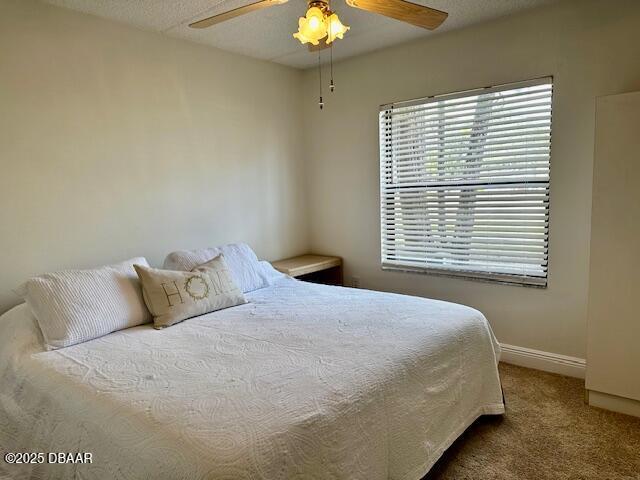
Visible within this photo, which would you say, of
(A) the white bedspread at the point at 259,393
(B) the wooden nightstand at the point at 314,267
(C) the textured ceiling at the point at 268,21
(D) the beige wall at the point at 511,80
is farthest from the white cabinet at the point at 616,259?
(B) the wooden nightstand at the point at 314,267

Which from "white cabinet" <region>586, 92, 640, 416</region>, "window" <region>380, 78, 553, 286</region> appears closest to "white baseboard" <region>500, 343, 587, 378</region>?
"white cabinet" <region>586, 92, 640, 416</region>

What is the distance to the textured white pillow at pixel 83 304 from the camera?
2.08 metres

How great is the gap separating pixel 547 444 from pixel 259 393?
5.25 feet

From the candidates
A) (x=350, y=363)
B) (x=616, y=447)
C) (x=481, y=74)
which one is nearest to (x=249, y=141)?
(x=481, y=74)

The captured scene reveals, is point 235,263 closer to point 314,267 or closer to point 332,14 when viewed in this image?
point 314,267

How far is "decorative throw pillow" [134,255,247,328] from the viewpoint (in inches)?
93.4

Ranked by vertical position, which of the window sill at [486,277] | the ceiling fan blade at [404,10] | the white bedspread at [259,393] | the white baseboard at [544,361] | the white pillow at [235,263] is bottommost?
the white baseboard at [544,361]

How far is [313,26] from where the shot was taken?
1.96 metres

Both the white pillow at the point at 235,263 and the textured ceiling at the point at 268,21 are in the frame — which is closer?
the textured ceiling at the point at 268,21

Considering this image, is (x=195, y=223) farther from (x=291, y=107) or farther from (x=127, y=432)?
(x=127, y=432)

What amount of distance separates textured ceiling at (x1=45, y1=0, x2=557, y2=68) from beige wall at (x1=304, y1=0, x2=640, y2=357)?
0.16 meters

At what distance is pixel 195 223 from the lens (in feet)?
10.9

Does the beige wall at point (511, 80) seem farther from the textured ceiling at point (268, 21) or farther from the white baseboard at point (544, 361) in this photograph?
the textured ceiling at point (268, 21)

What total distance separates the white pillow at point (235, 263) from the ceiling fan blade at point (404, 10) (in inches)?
68.3
